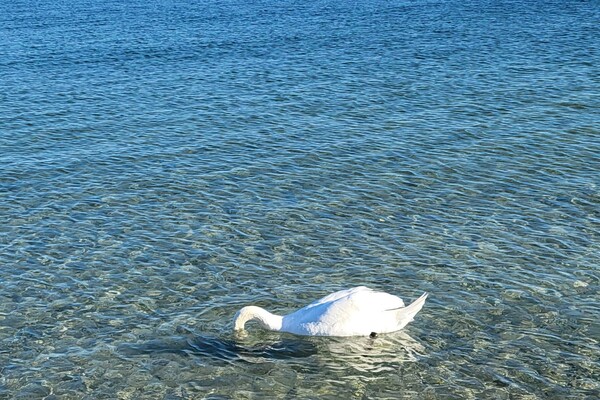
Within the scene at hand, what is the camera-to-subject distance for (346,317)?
45.1 ft

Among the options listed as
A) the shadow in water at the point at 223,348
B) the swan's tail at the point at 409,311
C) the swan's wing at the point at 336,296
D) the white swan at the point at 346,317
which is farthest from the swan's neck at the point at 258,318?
the swan's tail at the point at 409,311

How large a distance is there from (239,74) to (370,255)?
63.8ft

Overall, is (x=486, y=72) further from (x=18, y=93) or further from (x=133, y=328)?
(x=133, y=328)

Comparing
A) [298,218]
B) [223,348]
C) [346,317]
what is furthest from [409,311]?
[298,218]

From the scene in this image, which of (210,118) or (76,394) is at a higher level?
(76,394)

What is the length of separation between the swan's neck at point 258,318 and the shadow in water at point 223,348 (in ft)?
0.94

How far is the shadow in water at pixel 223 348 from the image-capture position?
1363 cm

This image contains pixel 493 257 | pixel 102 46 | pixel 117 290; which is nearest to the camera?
pixel 117 290

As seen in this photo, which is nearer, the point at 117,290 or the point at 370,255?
the point at 117,290

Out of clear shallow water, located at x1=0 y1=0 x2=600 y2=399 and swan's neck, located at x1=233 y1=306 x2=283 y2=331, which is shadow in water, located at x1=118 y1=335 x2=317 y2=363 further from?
swan's neck, located at x1=233 y1=306 x2=283 y2=331

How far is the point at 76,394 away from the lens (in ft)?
41.4

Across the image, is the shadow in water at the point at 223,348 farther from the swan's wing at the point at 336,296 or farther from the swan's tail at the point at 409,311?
the swan's tail at the point at 409,311

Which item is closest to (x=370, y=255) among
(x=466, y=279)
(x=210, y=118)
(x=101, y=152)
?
(x=466, y=279)

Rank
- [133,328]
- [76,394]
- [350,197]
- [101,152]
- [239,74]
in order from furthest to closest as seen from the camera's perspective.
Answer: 1. [239,74]
2. [101,152]
3. [350,197]
4. [133,328]
5. [76,394]
